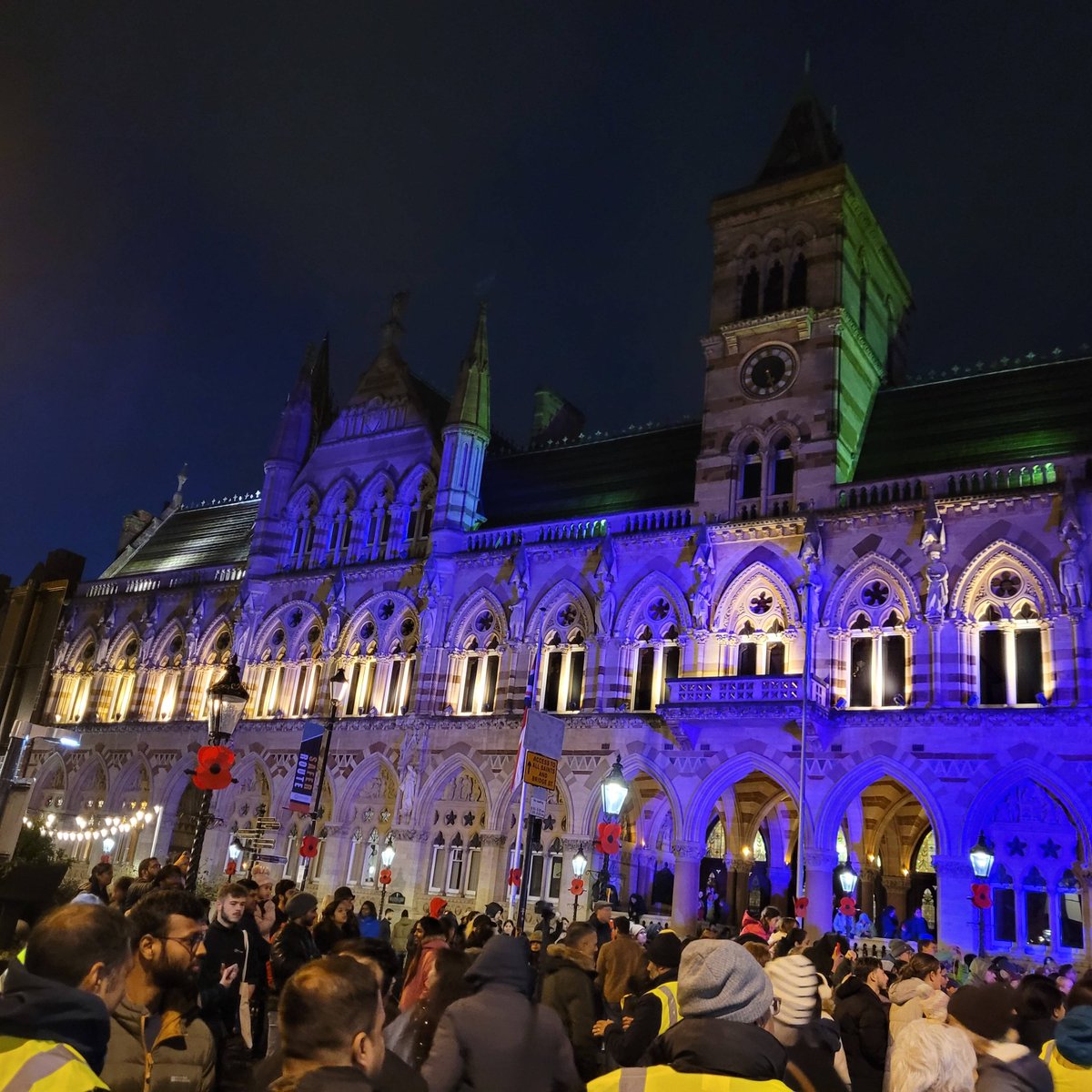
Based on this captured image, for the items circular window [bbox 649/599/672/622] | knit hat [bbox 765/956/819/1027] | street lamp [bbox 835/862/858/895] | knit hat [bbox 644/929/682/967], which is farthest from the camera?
circular window [bbox 649/599/672/622]

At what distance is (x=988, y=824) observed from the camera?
2325 cm

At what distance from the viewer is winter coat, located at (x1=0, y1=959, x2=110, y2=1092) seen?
3.10 meters

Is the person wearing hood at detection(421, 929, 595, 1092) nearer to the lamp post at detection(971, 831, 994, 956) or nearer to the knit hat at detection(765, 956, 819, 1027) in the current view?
the knit hat at detection(765, 956, 819, 1027)

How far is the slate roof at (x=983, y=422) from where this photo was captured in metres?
25.2

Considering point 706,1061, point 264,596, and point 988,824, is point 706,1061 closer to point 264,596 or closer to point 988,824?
point 988,824

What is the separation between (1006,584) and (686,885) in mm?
10218

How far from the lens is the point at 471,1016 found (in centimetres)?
466

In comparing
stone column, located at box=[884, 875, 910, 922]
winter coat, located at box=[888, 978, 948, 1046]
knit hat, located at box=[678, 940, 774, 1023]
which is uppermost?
stone column, located at box=[884, 875, 910, 922]

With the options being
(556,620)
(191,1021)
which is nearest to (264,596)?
(556,620)

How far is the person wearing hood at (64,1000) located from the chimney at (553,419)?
38.2 meters

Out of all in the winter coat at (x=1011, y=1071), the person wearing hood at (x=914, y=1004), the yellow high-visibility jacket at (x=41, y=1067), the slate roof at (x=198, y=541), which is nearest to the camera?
the yellow high-visibility jacket at (x=41, y=1067)

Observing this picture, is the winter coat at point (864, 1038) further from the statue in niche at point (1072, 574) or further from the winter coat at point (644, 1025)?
the statue in niche at point (1072, 574)

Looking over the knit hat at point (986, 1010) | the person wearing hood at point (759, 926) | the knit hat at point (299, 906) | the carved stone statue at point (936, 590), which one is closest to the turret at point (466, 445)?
the carved stone statue at point (936, 590)

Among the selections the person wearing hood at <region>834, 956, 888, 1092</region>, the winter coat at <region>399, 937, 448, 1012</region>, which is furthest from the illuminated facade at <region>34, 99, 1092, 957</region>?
the winter coat at <region>399, 937, 448, 1012</region>
